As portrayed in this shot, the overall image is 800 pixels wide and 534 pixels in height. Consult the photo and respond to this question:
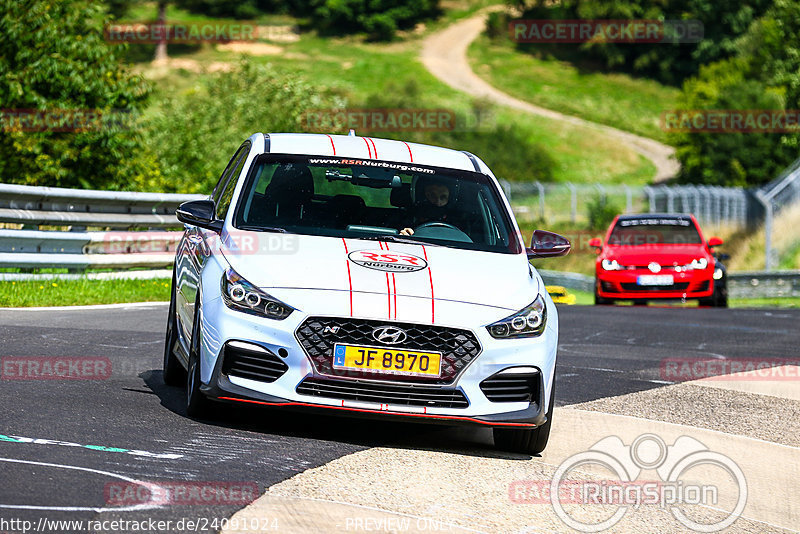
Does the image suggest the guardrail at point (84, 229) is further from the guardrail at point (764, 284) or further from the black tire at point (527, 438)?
the guardrail at point (764, 284)

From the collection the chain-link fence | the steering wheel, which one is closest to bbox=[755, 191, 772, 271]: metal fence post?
the chain-link fence

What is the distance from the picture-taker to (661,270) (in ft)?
69.0

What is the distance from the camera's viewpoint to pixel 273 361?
6867 mm

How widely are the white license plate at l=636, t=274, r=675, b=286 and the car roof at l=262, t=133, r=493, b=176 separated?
1259cm

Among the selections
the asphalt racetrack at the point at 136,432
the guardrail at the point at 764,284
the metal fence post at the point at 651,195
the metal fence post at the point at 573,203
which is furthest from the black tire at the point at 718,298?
the metal fence post at the point at 573,203

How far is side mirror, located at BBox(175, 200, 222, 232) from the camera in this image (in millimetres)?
7941

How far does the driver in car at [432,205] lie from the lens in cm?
808

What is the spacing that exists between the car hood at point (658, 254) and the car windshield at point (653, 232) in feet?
1.19

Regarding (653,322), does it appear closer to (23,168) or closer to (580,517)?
(580,517)

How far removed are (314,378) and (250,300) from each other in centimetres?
54

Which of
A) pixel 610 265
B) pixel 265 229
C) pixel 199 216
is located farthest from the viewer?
pixel 610 265

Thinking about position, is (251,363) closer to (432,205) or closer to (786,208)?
(432,205)

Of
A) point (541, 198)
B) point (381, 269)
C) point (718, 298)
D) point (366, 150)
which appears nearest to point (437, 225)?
point (366, 150)

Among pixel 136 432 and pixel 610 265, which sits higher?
pixel 136 432
